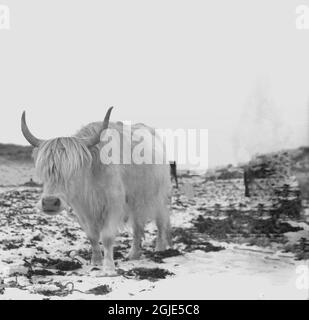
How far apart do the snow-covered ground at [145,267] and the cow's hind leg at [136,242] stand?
17cm

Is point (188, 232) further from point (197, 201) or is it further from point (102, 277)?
point (197, 201)

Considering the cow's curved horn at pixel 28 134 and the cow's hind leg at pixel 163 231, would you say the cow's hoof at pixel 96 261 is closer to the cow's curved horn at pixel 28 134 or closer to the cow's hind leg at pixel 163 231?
the cow's hind leg at pixel 163 231

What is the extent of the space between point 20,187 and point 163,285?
40.1 ft

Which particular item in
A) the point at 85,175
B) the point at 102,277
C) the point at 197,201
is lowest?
the point at 197,201

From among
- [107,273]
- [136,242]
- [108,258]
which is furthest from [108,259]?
[136,242]

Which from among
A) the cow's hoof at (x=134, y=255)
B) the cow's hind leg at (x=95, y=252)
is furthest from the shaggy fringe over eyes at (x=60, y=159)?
the cow's hoof at (x=134, y=255)

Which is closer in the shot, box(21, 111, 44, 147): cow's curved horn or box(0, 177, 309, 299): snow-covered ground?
box(0, 177, 309, 299): snow-covered ground

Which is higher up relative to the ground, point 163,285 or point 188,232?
point 163,285

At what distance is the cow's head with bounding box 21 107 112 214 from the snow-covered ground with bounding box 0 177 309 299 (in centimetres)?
92

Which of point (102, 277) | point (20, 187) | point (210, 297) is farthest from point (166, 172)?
point (20, 187)

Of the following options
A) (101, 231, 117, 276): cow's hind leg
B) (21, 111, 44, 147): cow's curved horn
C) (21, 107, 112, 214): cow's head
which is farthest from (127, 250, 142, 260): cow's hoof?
(21, 111, 44, 147): cow's curved horn

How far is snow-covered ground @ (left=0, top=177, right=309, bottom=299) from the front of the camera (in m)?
4.76

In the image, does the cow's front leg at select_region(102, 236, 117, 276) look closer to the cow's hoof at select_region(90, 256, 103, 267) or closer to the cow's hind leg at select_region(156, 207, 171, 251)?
the cow's hoof at select_region(90, 256, 103, 267)
